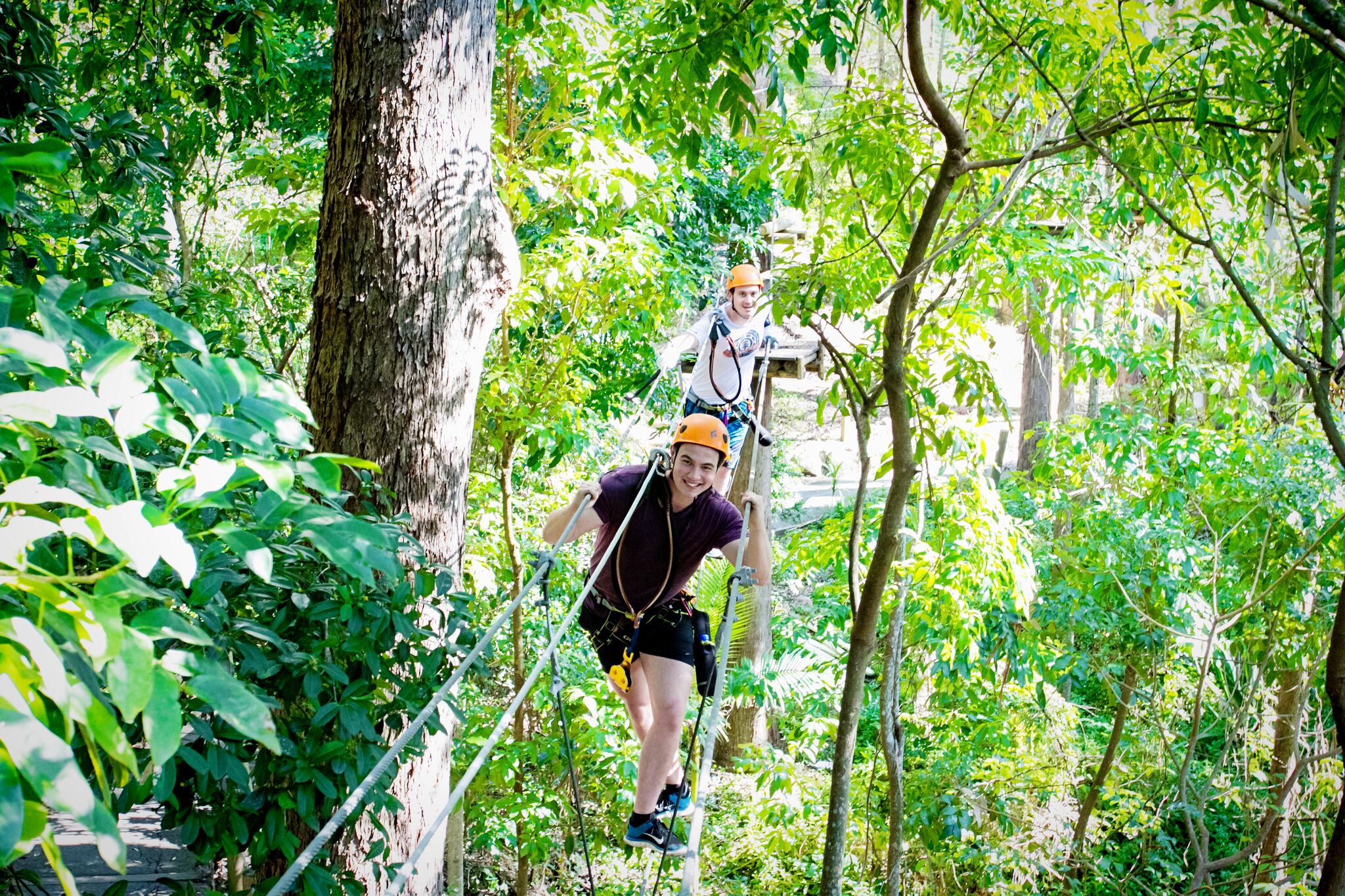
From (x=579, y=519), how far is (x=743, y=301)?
5.98 ft

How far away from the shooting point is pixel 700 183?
741 centimetres

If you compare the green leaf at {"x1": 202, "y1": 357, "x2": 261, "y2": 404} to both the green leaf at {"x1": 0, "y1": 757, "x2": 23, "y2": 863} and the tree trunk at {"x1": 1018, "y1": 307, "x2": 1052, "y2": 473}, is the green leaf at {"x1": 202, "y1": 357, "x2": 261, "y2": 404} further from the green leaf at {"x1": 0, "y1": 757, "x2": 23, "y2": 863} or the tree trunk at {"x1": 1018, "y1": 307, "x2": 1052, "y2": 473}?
the tree trunk at {"x1": 1018, "y1": 307, "x2": 1052, "y2": 473}

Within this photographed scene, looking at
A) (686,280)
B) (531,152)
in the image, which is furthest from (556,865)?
(531,152)

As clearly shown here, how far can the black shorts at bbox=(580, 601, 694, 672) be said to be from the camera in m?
3.13

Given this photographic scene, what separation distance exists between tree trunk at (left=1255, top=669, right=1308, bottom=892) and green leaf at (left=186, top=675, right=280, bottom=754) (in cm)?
514

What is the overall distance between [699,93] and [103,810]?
8.77ft

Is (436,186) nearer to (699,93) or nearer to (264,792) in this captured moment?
(699,93)

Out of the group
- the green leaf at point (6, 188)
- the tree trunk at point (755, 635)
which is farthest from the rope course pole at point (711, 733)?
the tree trunk at point (755, 635)

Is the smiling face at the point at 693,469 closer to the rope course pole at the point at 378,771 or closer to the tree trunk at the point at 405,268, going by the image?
the rope course pole at the point at 378,771

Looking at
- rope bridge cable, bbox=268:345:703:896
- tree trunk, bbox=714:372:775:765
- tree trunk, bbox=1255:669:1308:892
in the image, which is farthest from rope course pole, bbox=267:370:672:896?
tree trunk, bbox=714:372:775:765

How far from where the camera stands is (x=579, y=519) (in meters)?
2.99

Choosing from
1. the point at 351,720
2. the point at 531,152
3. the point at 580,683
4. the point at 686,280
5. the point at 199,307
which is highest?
the point at 531,152

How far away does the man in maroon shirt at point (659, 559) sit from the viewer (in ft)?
9.72

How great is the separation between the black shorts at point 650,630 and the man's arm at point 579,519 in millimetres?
312
